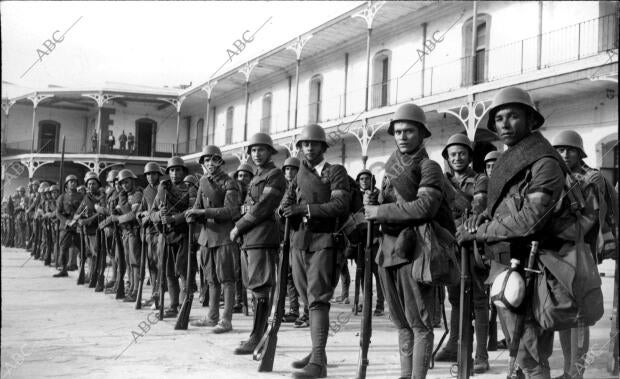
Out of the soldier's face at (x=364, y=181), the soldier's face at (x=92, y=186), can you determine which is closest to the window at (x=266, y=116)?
the soldier's face at (x=92, y=186)

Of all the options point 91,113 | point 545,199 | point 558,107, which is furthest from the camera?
point 91,113

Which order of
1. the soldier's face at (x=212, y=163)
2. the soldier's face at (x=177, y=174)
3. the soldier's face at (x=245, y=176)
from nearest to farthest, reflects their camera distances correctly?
1. the soldier's face at (x=212, y=163)
2. the soldier's face at (x=177, y=174)
3. the soldier's face at (x=245, y=176)

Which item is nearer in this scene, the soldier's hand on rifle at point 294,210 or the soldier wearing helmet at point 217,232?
the soldier's hand on rifle at point 294,210

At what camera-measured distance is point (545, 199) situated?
9.46ft

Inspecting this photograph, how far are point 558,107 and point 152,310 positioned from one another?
1022 centimetres

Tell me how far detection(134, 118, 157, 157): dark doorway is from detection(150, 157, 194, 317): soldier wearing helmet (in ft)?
83.5

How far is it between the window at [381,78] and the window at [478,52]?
3.62m

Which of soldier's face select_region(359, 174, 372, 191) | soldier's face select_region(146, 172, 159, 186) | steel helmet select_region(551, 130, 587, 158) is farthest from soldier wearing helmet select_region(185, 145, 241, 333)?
soldier's face select_region(359, 174, 372, 191)

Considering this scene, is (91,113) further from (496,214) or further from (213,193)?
(496,214)

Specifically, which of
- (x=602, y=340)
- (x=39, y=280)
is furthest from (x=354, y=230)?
(x=39, y=280)

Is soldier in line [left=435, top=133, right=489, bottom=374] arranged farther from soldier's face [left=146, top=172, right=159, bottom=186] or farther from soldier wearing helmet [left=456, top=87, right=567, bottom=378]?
soldier's face [left=146, top=172, right=159, bottom=186]

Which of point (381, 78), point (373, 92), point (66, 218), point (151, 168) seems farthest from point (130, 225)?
point (381, 78)

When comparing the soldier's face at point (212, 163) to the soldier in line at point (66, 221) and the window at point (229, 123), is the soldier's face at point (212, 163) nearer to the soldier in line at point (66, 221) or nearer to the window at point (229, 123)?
the soldier in line at point (66, 221)

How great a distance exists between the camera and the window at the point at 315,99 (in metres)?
21.7
